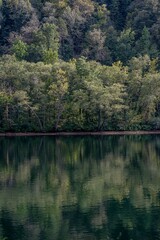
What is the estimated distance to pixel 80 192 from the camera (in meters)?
30.8

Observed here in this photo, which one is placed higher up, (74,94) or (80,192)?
(74,94)

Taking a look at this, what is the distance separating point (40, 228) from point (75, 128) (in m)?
48.0

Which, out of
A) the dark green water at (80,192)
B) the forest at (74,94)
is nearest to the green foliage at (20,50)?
the forest at (74,94)

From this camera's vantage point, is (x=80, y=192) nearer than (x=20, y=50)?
Yes

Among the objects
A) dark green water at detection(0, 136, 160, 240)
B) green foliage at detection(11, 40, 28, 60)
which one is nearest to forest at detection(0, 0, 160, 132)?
green foliage at detection(11, 40, 28, 60)

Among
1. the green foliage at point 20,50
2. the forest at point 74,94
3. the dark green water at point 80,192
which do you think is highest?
the green foliage at point 20,50

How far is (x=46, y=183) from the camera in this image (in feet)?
112

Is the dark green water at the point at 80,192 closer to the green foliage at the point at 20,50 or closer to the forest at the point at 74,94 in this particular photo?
the forest at the point at 74,94

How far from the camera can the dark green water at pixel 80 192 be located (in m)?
23.2

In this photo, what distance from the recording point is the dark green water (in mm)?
23234

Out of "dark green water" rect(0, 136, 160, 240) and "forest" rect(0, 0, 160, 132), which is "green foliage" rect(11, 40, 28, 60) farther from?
"dark green water" rect(0, 136, 160, 240)

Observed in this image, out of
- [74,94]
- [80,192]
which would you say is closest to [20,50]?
[74,94]

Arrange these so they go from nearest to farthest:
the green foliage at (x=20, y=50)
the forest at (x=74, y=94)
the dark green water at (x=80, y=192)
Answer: the dark green water at (x=80, y=192) < the forest at (x=74, y=94) < the green foliage at (x=20, y=50)

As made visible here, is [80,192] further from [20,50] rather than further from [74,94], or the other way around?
[20,50]
